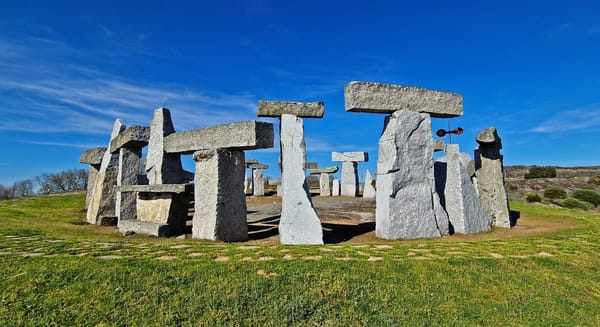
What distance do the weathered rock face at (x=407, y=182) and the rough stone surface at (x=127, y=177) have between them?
7.90 metres

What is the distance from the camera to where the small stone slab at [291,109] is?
8.42 m

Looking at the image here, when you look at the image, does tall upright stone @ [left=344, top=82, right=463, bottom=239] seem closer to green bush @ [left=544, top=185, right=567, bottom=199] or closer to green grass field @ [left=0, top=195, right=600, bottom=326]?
green grass field @ [left=0, top=195, right=600, bottom=326]

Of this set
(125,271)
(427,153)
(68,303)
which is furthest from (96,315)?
(427,153)

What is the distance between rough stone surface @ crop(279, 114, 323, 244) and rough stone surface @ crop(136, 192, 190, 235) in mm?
3074

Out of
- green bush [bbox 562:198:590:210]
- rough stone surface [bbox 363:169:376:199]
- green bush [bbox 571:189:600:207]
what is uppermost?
rough stone surface [bbox 363:169:376:199]

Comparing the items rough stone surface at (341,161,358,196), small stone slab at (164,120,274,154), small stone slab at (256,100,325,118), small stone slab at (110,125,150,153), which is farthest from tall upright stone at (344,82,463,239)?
rough stone surface at (341,161,358,196)

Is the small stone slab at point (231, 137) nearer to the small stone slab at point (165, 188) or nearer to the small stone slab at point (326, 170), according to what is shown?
the small stone slab at point (165, 188)

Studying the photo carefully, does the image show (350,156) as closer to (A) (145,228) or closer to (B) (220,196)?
(B) (220,196)

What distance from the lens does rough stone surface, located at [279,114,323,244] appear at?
8.26 meters

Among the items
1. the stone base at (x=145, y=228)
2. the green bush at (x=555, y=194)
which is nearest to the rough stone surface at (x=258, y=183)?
the stone base at (x=145, y=228)

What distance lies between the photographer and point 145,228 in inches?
376

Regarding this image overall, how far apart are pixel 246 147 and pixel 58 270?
441cm

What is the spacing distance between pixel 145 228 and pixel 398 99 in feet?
23.9

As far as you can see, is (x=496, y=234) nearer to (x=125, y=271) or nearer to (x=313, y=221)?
(x=313, y=221)
